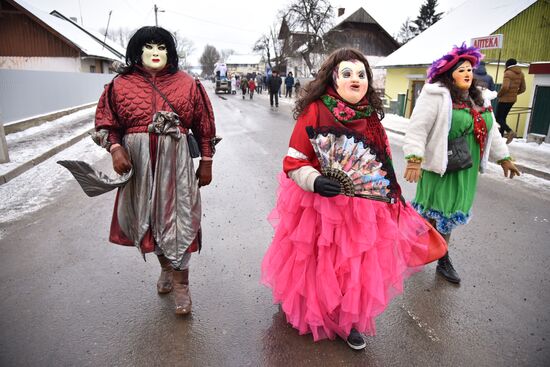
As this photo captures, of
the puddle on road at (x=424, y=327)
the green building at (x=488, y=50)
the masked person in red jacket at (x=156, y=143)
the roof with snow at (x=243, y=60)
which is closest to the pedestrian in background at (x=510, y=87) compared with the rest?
the green building at (x=488, y=50)

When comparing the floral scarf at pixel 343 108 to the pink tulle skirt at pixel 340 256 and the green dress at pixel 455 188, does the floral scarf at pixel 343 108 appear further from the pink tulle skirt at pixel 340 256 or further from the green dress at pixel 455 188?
the green dress at pixel 455 188

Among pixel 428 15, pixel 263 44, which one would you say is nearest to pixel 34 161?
pixel 263 44

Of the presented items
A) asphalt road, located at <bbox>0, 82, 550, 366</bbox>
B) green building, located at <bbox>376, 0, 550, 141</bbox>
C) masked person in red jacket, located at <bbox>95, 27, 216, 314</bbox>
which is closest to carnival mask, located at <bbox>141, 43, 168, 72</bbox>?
masked person in red jacket, located at <bbox>95, 27, 216, 314</bbox>

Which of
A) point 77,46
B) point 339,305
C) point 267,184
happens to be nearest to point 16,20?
point 77,46

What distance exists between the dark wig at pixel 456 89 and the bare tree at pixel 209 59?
114 metres

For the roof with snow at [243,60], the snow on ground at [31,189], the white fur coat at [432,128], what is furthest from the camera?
the roof with snow at [243,60]

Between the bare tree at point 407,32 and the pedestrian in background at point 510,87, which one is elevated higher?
the bare tree at point 407,32

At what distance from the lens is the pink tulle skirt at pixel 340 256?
2312 mm

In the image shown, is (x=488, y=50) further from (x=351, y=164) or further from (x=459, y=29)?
(x=351, y=164)

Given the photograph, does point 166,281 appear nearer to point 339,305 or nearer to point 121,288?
point 121,288

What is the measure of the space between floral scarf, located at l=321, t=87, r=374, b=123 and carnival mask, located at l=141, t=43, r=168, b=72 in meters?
1.18

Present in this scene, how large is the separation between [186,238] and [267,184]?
11.8ft

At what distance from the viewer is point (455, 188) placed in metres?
3.31

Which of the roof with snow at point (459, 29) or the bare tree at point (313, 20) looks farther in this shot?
the bare tree at point (313, 20)
